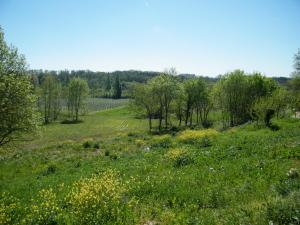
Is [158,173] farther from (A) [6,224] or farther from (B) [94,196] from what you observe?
(A) [6,224]

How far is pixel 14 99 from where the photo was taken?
19.3 metres

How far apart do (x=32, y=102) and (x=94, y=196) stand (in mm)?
13443

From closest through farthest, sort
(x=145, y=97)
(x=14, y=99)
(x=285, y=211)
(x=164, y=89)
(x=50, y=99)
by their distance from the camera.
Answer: (x=285, y=211) → (x=14, y=99) → (x=164, y=89) → (x=145, y=97) → (x=50, y=99)

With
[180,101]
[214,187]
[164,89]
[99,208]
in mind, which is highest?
[164,89]

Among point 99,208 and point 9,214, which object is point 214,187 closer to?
point 99,208

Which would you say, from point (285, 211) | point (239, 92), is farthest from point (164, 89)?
point (285, 211)

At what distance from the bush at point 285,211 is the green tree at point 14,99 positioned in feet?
54.4

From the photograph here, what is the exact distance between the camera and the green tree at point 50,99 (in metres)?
97.4

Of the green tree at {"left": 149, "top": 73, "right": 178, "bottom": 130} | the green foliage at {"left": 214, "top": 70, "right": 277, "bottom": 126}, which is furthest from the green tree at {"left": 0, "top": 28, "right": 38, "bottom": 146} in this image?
the green foliage at {"left": 214, "top": 70, "right": 277, "bottom": 126}

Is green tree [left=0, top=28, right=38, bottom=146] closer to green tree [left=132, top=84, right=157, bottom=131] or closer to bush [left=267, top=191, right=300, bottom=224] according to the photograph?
bush [left=267, top=191, right=300, bottom=224]

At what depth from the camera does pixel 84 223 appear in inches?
381

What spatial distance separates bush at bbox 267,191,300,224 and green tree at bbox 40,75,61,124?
9538cm

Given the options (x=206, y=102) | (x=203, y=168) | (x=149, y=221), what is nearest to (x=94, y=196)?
(x=149, y=221)

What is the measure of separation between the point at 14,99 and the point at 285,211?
18.0m
